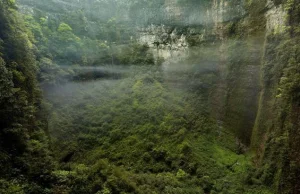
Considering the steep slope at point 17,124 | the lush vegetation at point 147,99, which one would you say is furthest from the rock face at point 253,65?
the steep slope at point 17,124

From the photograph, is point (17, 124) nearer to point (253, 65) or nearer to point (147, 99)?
point (147, 99)

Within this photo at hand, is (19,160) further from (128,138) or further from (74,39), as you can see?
(74,39)

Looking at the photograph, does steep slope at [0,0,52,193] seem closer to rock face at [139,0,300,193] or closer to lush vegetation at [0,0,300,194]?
lush vegetation at [0,0,300,194]

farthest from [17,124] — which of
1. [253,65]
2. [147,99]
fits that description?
[253,65]

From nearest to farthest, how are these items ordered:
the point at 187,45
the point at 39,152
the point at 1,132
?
1. the point at 1,132
2. the point at 39,152
3. the point at 187,45

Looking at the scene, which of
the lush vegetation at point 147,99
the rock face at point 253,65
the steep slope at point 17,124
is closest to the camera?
the steep slope at point 17,124

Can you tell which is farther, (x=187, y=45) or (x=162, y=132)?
(x=187, y=45)

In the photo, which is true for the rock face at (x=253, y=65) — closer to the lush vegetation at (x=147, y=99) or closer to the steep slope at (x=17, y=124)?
the lush vegetation at (x=147, y=99)

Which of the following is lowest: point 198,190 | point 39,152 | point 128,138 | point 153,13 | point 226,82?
point 198,190

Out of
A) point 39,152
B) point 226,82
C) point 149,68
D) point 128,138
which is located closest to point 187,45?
point 149,68

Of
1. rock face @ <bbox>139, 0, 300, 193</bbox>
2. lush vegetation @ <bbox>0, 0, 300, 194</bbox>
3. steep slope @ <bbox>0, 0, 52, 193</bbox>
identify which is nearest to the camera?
steep slope @ <bbox>0, 0, 52, 193</bbox>

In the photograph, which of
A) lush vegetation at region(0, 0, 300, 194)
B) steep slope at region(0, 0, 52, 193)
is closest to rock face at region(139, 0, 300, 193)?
lush vegetation at region(0, 0, 300, 194)
